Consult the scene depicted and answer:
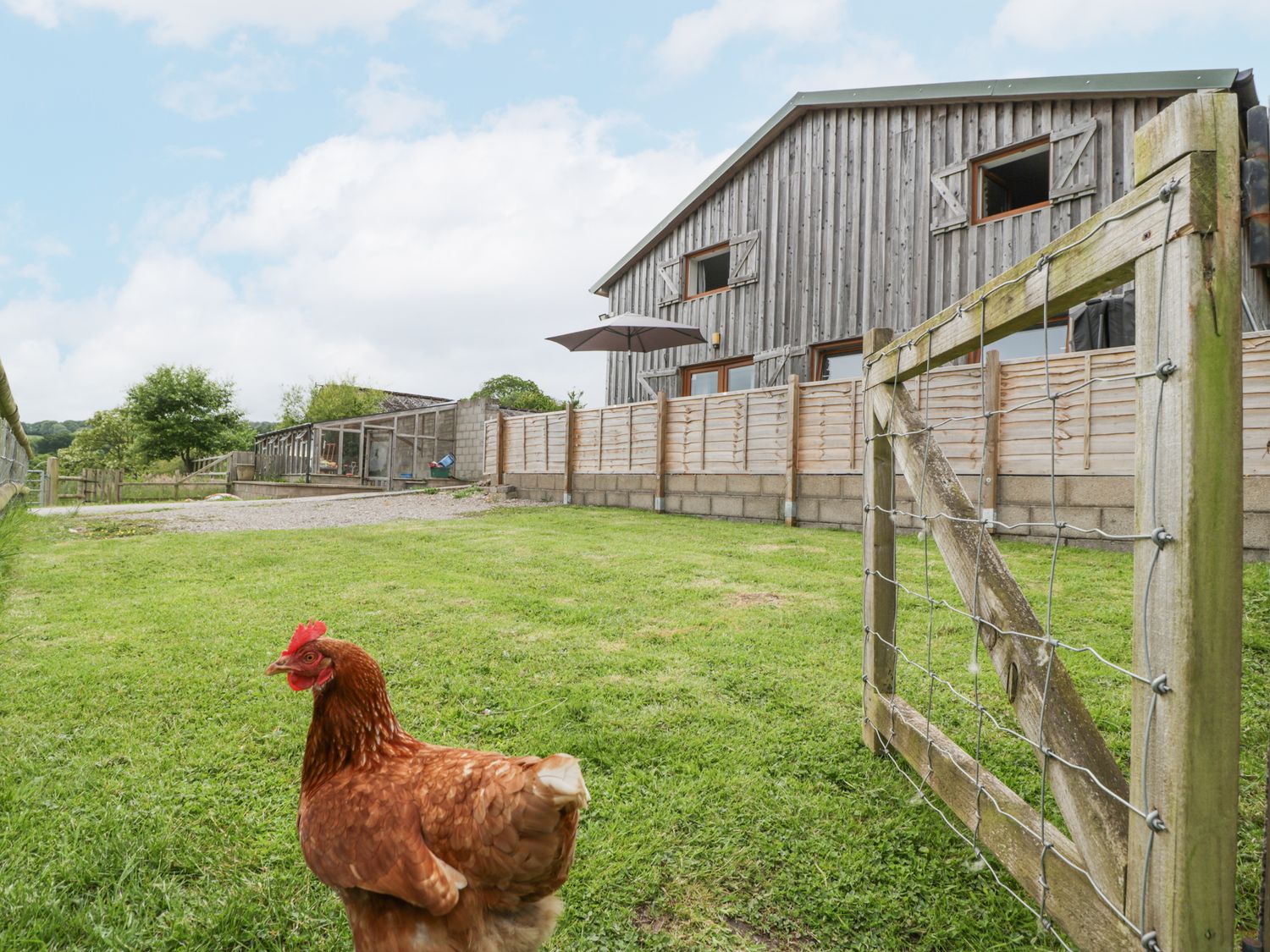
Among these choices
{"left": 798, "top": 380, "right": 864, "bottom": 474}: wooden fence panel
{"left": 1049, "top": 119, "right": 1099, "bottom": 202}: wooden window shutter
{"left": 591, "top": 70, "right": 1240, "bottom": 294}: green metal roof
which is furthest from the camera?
{"left": 1049, "top": 119, "right": 1099, "bottom": 202}: wooden window shutter

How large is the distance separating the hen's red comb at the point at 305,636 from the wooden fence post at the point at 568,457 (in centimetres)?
1142

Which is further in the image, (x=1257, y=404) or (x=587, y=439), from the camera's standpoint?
(x=587, y=439)

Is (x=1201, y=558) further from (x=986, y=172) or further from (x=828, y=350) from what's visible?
(x=986, y=172)

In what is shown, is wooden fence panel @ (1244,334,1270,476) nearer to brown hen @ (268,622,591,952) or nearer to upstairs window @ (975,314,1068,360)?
upstairs window @ (975,314,1068,360)

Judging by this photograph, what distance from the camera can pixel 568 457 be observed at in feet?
43.4

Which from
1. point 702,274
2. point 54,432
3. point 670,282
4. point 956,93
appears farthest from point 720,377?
point 54,432

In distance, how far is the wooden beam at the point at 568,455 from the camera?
13164mm

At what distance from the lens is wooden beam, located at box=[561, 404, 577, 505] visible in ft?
43.2

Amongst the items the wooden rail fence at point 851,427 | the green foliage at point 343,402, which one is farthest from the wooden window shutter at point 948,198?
the green foliage at point 343,402

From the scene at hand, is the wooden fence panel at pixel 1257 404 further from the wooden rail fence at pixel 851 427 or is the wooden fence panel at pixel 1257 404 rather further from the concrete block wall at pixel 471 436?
the concrete block wall at pixel 471 436

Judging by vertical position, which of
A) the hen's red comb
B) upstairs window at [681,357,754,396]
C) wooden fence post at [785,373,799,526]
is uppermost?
upstairs window at [681,357,754,396]

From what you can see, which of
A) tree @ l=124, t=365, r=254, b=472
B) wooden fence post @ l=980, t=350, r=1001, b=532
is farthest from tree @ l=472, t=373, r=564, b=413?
wooden fence post @ l=980, t=350, r=1001, b=532

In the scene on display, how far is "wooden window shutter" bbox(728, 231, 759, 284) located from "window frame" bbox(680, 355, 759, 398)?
1.56 m

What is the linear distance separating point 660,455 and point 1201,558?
10241mm
